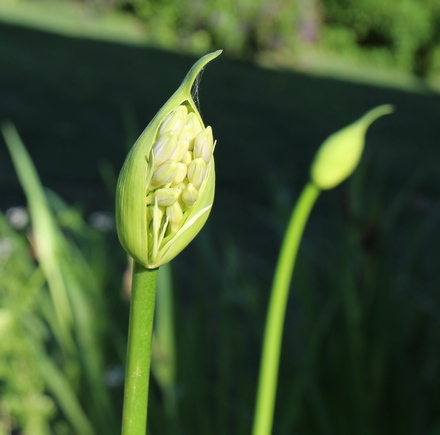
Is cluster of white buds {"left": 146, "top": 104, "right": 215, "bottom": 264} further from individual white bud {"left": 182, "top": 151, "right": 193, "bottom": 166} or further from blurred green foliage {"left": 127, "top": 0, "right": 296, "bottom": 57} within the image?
blurred green foliage {"left": 127, "top": 0, "right": 296, "bottom": 57}

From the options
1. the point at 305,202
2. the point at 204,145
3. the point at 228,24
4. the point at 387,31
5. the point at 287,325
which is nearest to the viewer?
the point at 204,145

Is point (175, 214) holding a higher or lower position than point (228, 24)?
lower

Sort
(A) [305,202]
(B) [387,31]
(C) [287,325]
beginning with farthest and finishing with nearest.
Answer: (B) [387,31] < (C) [287,325] < (A) [305,202]

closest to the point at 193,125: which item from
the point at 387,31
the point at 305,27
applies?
the point at 305,27

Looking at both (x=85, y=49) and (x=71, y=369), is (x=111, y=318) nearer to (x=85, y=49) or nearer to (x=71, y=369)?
(x=71, y=369)

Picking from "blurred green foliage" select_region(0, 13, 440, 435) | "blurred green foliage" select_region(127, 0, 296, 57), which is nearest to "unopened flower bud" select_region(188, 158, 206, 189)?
"blurred green foliage" select_region(0, 13, 440, 435)

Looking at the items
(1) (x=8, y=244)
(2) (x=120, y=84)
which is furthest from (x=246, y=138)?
(1) (x=8, y=244)

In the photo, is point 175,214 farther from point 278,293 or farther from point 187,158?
point 278,293
